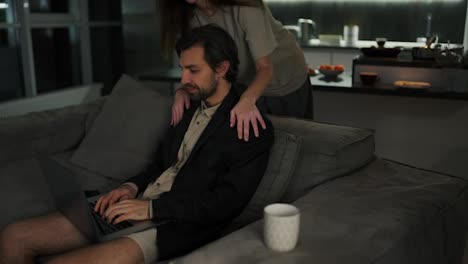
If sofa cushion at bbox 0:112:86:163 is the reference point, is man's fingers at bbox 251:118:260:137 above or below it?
above

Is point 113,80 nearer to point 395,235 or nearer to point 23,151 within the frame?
point 23,151

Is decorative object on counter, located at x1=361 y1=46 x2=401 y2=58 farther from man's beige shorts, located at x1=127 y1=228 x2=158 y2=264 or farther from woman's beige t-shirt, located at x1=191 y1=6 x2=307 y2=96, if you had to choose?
man's beige shorts, located at x1=127 y1=228 x2=158 y2=264

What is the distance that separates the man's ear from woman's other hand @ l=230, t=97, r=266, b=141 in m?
0.12

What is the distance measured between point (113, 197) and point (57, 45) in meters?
3.30

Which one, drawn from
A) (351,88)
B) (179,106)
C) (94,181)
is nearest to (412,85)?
(351,88)

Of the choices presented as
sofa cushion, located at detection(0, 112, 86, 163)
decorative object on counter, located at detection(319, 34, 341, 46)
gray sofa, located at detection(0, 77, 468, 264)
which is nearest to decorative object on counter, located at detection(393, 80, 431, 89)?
gray sofa, located at detection(0, 77, 468, 264)

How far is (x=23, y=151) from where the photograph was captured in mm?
2211

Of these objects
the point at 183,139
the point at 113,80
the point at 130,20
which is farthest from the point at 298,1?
the point at 183,139

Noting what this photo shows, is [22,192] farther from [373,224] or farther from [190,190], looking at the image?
[373,224]

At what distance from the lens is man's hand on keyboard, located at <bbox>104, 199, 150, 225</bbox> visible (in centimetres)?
148

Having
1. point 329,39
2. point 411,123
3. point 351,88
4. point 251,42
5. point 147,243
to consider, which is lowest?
point 411,123

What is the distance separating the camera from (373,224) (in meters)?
1.34

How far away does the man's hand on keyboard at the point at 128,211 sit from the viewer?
1479 mm

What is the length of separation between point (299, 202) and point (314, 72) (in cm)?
210
